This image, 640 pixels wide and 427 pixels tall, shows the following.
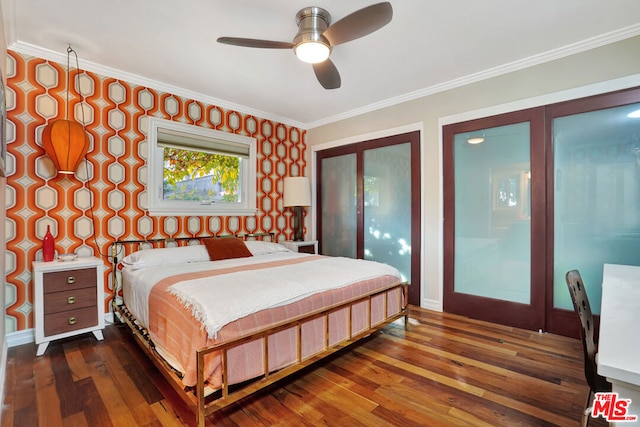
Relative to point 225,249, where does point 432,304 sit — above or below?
below

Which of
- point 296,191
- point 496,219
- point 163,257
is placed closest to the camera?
point 163,257

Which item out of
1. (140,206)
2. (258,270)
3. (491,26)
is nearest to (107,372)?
(258,270)

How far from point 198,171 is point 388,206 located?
8.27 feet

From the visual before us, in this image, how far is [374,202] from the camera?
4.21 metres

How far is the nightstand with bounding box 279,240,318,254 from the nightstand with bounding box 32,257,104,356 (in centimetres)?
229

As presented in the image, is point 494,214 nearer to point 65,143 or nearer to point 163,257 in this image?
point 163,257

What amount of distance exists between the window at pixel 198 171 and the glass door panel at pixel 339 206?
3.91 feet

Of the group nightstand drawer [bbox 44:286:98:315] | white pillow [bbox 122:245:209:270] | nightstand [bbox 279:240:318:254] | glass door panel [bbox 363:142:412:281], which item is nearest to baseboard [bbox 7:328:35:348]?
nightstand drawer [bbox 44:286:98:315]

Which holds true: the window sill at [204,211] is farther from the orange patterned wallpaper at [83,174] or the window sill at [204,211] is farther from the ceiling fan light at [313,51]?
the ceiling fan light at [313,51]

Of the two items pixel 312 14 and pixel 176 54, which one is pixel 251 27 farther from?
pixel 176 54

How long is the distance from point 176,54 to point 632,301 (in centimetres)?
360

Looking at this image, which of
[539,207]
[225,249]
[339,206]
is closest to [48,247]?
[225,249]

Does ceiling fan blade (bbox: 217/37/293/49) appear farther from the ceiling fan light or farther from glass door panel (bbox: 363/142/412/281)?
glass door panel (bbox: 363/142/412/281)

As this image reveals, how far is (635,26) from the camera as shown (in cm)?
239
